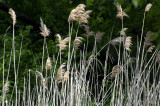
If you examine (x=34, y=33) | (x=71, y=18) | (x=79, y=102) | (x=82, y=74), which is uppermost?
(x=34, y=33)

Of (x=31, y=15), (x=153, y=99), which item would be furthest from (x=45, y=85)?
(x=31, y=15)

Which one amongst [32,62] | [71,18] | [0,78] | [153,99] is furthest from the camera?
[32,62]

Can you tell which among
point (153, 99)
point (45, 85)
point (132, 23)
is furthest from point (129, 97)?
point (132, 23)

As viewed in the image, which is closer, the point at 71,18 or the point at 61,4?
the point at 71,18

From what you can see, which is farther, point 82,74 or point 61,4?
point 61,4

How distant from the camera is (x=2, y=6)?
7906 mm

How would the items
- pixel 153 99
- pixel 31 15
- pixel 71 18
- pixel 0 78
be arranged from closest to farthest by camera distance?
pixel 71 18
pixel 153 99
pixel 0 78
pixel 31 15

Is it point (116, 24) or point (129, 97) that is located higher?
point (116, 24)

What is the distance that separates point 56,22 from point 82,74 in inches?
188

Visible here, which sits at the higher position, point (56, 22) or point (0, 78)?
point (56, 22)

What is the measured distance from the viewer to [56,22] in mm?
8227

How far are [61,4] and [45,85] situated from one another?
470 centimetres

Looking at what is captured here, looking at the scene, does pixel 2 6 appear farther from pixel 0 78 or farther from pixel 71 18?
pixel 71 18

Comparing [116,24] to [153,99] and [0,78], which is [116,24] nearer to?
[0,78]
